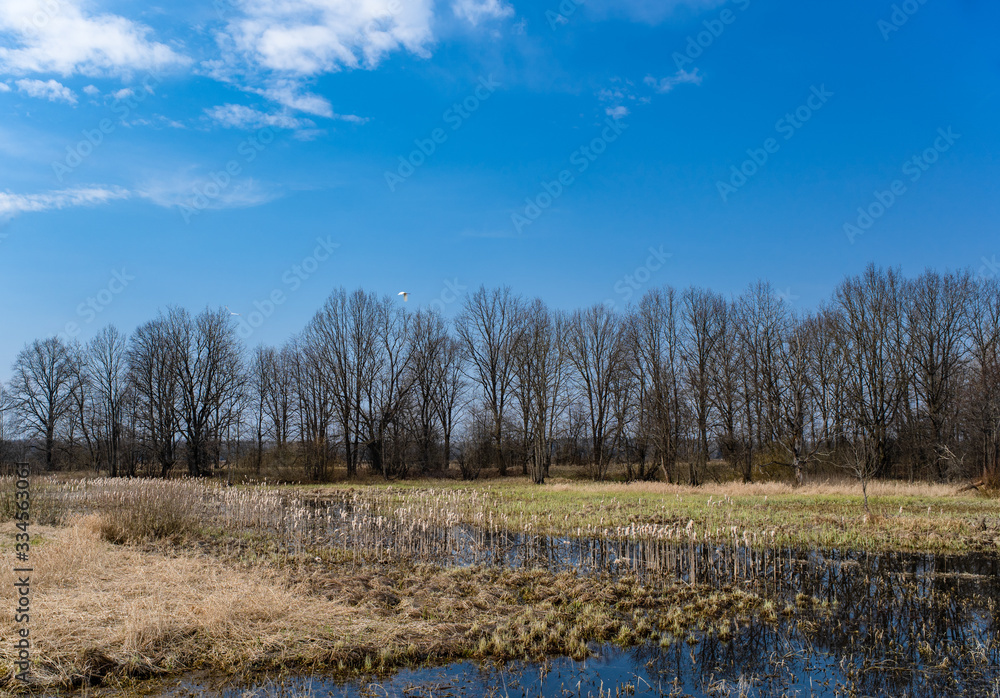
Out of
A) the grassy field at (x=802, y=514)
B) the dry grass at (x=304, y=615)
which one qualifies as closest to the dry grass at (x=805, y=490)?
the grassy field at (x=802, y=514)

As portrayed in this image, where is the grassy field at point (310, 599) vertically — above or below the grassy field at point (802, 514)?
above

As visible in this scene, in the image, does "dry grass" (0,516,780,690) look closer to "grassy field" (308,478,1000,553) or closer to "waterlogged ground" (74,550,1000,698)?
"waterlogged ground" (74,550,1000,698)

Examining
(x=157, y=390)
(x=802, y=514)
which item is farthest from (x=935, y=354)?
(x=157, y=390)

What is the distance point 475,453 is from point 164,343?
2725 centimetres

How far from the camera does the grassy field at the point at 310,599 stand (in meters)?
7.18

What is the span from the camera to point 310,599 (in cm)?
920

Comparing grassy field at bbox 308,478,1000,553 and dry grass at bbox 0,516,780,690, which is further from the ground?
dry grass at bbox 0,516,780,690

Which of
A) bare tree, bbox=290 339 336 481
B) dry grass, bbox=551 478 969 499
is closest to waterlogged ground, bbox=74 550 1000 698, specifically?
dry grass, bbox=551 478 969 499

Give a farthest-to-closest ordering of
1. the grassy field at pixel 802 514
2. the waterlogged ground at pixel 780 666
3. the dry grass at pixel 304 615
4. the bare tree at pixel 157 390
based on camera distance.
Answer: the bare tree at pixel 157 390
the grassy field at pixel 802 514
the dry grass at pixel 304 615
the waterlogged ground at pixel 780 666

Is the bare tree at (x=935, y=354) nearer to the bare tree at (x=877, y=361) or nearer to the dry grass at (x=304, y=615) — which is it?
the bare tree at (x=877, y=361)

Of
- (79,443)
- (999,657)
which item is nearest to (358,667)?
(999,657)

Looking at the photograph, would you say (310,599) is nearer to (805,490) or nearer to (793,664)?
(793,664)

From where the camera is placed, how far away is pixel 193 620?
25.9ft

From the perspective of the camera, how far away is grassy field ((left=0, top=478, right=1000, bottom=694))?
7184mm
